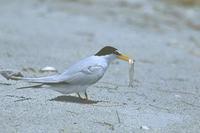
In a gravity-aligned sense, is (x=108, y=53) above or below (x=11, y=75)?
above

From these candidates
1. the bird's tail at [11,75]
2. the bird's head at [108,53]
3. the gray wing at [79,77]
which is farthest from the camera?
the bird's tail at [11,75]

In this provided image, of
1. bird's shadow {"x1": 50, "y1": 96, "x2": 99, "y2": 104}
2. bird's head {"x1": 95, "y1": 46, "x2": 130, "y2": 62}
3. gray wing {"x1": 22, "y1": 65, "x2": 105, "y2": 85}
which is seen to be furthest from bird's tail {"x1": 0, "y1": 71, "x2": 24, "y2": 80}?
bird's head {"x1": 95, "y1": 46, "x2": 130, "y2": 62}

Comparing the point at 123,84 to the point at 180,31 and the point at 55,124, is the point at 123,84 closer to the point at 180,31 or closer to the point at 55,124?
the point at 55,124

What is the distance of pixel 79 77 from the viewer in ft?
17.3

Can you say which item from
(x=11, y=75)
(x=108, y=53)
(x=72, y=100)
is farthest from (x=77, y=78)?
(x=11, y=75)

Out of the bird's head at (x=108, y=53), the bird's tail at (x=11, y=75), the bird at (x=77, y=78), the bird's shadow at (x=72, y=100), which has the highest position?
the bird's head at (x=108, y=53)

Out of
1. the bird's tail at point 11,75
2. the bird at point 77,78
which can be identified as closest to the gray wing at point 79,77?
the bird at point 77,78

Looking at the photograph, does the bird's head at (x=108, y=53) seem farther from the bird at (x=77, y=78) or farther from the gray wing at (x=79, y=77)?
the gray wing at (x=79, y=77)

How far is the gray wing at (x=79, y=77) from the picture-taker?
521 cm

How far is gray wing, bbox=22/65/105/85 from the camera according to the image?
17.1 feet

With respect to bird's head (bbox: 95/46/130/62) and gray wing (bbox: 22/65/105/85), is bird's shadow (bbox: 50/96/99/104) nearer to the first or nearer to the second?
gray wing (bbox: 22/65/105/85)

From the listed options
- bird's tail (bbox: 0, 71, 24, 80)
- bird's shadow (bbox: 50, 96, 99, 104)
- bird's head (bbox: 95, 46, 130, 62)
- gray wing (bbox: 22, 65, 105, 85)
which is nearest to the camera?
gray wing (bbox: 22, 65, 105, 85)

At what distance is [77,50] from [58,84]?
4173 millimetres

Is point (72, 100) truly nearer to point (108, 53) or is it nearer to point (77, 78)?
point (77, 78)
